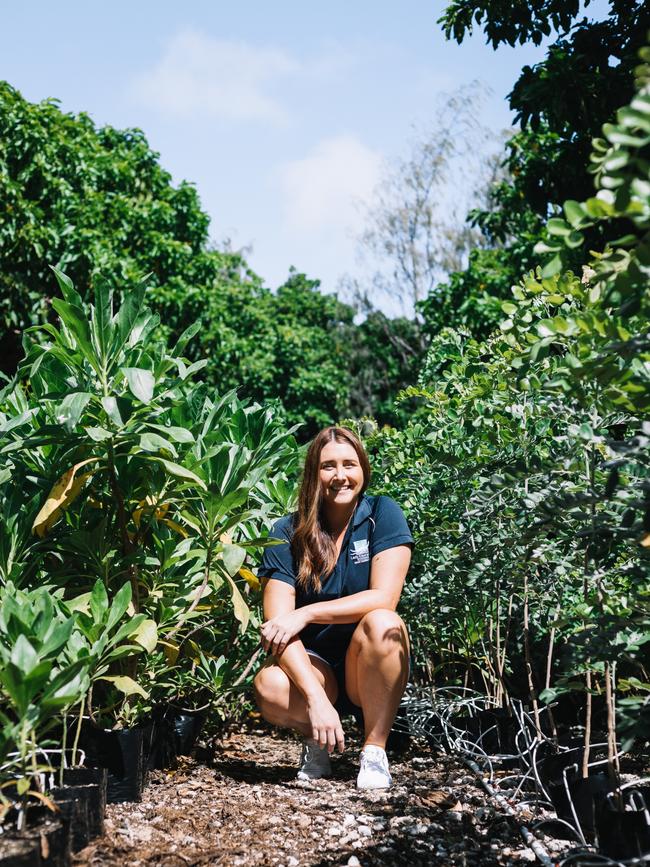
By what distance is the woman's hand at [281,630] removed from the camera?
256 centimetres

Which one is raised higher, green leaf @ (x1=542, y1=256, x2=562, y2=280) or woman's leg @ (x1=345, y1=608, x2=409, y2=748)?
green leaf @ (x1=542, y1=256, x2=562, y2=280)

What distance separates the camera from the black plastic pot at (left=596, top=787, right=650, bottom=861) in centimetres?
159

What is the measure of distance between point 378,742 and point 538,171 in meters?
4.84

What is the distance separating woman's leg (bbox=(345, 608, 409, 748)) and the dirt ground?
196mm

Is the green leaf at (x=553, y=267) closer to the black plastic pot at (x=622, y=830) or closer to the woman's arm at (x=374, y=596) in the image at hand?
the black plastic pot at (x=622, y=830)

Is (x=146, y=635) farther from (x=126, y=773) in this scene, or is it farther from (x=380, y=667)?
(x=380, y=667)

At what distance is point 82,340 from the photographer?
2320mm

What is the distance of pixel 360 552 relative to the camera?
2.82 metres

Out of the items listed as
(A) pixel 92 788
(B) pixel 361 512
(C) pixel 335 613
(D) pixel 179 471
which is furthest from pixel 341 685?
(A) pixel 92 788

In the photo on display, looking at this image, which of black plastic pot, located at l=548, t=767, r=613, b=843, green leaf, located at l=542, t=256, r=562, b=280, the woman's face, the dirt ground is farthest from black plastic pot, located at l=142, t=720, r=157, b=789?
green leaf, located at l=542, t=256, r=562, b=280

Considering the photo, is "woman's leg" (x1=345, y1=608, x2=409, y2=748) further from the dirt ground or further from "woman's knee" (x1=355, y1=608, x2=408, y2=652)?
the dirt ground

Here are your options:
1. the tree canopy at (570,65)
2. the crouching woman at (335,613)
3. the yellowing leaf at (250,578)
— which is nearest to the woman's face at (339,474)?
the crouching woman at (335,613)

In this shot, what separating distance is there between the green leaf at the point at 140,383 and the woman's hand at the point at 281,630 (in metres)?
0.85

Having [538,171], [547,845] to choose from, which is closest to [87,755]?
[547,845]
